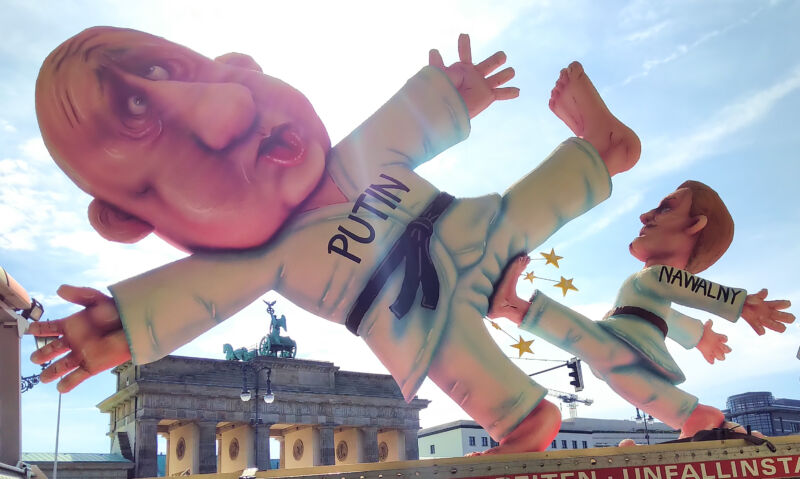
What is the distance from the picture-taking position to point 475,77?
686 centimetres

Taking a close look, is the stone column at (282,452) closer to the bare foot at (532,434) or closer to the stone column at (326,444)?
the stone column at (326,444)

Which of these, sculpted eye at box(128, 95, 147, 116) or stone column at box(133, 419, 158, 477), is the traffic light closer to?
sculpted eye at box(128, 95, 147, 116)

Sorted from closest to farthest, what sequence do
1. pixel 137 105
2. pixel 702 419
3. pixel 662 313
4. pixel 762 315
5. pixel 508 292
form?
pixel 137 105
pixel 508 292
pixel 702 419
pixel 662 313
pixel 762 315

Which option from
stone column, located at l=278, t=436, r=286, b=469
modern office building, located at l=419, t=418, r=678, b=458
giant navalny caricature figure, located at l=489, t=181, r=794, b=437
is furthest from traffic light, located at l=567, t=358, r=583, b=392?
modern office building, located at l=419, t=418, r=678, b=458

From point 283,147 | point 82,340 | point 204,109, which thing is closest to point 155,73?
point 204,109

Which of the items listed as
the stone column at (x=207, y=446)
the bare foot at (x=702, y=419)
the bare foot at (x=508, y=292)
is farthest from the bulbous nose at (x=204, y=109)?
the stone column at (x=207, y=446)

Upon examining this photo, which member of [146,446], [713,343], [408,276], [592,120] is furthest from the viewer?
[146,446]

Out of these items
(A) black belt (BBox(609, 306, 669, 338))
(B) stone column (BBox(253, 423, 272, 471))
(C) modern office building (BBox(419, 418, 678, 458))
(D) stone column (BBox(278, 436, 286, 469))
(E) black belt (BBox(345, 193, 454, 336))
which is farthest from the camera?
(C) modern office building (BBox(419, 418, 678, 458))

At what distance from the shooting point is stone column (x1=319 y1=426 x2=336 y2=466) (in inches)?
1391

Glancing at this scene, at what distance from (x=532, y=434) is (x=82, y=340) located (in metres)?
3.56

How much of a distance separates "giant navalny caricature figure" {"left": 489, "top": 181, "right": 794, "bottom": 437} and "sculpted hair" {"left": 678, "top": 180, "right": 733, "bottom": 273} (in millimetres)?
11

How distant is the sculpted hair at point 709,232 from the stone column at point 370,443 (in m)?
30.8

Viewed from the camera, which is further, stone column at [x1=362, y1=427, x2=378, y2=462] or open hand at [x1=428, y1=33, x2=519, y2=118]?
stone column at [x1=362, y1=427, x2=378, y2=462]

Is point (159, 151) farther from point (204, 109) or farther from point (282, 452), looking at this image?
point (282, 452)
